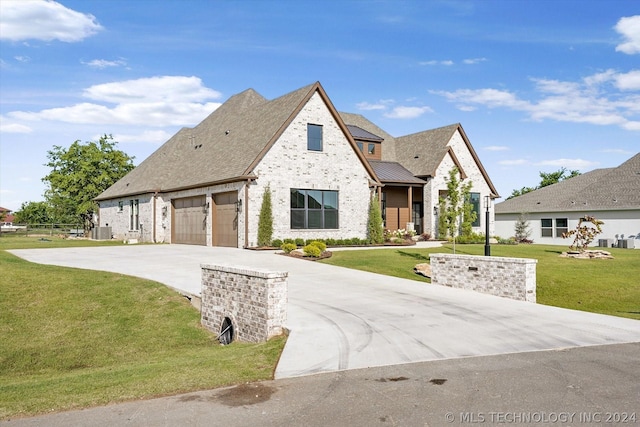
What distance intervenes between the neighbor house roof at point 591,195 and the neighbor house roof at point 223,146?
17.7 metres

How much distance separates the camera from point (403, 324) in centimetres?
1026

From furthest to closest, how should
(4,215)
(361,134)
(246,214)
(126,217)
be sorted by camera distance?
(4,215), (126,217), (361,134), (246,214)

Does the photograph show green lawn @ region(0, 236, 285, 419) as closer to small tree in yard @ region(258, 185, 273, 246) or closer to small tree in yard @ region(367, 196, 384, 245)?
small tree in yard @ region(258, 185, 273, 246)

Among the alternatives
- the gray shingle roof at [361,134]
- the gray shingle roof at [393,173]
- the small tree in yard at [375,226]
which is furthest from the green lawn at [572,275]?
the gray shingle roof at [361,134]

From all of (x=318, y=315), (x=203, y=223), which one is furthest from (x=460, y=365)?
(x=203, y=223)

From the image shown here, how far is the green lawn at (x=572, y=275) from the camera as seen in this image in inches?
645

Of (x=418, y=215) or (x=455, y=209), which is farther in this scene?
(x=418, y=215)

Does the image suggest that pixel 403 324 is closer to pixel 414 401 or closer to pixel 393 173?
pixel 414 401

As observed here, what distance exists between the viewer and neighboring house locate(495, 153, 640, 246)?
35.3m

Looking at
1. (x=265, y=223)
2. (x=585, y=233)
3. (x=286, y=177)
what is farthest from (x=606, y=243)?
(x=265, y=223)

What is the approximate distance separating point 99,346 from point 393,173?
26.6 m

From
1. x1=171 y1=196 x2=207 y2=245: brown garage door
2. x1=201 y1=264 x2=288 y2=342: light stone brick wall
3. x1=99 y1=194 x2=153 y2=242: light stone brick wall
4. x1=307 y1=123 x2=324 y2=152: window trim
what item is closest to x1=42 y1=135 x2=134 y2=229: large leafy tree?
x1=99 y1=194 x2=153 y2=242: light stone brick wall

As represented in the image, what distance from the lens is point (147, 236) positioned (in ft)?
116

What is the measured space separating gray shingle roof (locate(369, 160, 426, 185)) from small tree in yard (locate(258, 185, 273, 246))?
390 inches
